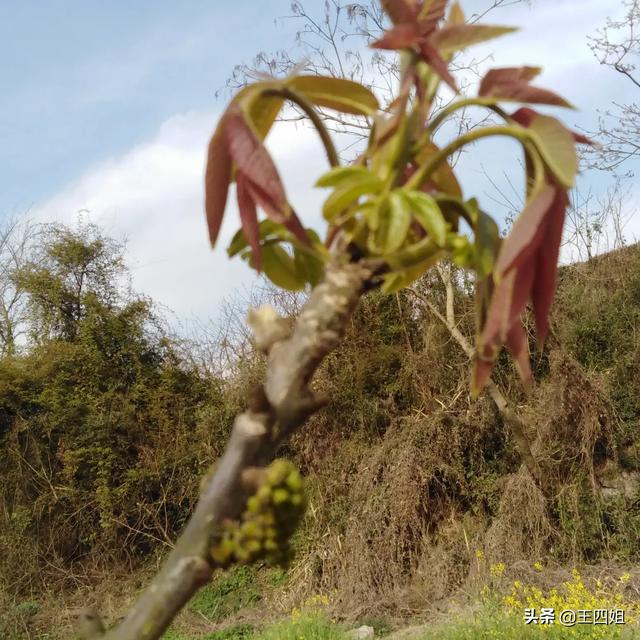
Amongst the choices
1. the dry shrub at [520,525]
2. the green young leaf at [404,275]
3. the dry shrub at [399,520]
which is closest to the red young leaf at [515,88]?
the green young leaf at [404,275]

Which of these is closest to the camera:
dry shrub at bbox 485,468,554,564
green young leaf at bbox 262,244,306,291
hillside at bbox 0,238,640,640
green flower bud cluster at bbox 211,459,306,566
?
green flower bud cluster at bbox 211,459,306,566

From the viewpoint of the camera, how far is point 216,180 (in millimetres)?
422

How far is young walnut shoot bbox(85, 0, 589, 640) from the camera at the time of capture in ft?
1.20

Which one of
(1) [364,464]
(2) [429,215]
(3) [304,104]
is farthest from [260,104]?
(1) [364,464]

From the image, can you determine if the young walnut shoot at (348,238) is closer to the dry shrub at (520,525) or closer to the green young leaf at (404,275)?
the green young leaf at (404,275)

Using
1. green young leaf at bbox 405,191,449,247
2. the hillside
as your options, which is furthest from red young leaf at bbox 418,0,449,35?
the hillside

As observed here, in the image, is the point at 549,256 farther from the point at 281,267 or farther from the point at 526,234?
the point at 281,267

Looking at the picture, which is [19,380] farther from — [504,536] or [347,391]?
[504,536]

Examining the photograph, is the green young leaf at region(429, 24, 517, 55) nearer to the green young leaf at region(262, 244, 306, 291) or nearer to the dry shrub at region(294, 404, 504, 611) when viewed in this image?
the green young leaf at region(262, 244, 306, 291)

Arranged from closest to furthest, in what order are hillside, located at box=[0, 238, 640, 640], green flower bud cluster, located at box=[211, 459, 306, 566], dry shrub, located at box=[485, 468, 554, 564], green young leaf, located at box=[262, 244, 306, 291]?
green flower bud cluster, located at box=[211, 459, 306, 566] → green young leaf, located at box=[262, 244, 306, 291] → dry shrub, located at box=[485, 468, 554, 564] → hillside, located at box=[0, 238, 640, 640]

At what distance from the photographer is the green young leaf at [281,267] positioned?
47 centimetres

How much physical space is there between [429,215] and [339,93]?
12 cm

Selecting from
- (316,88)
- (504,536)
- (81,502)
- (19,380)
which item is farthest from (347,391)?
(316,88)

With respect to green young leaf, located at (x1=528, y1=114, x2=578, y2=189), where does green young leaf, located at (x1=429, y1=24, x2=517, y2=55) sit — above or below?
above
